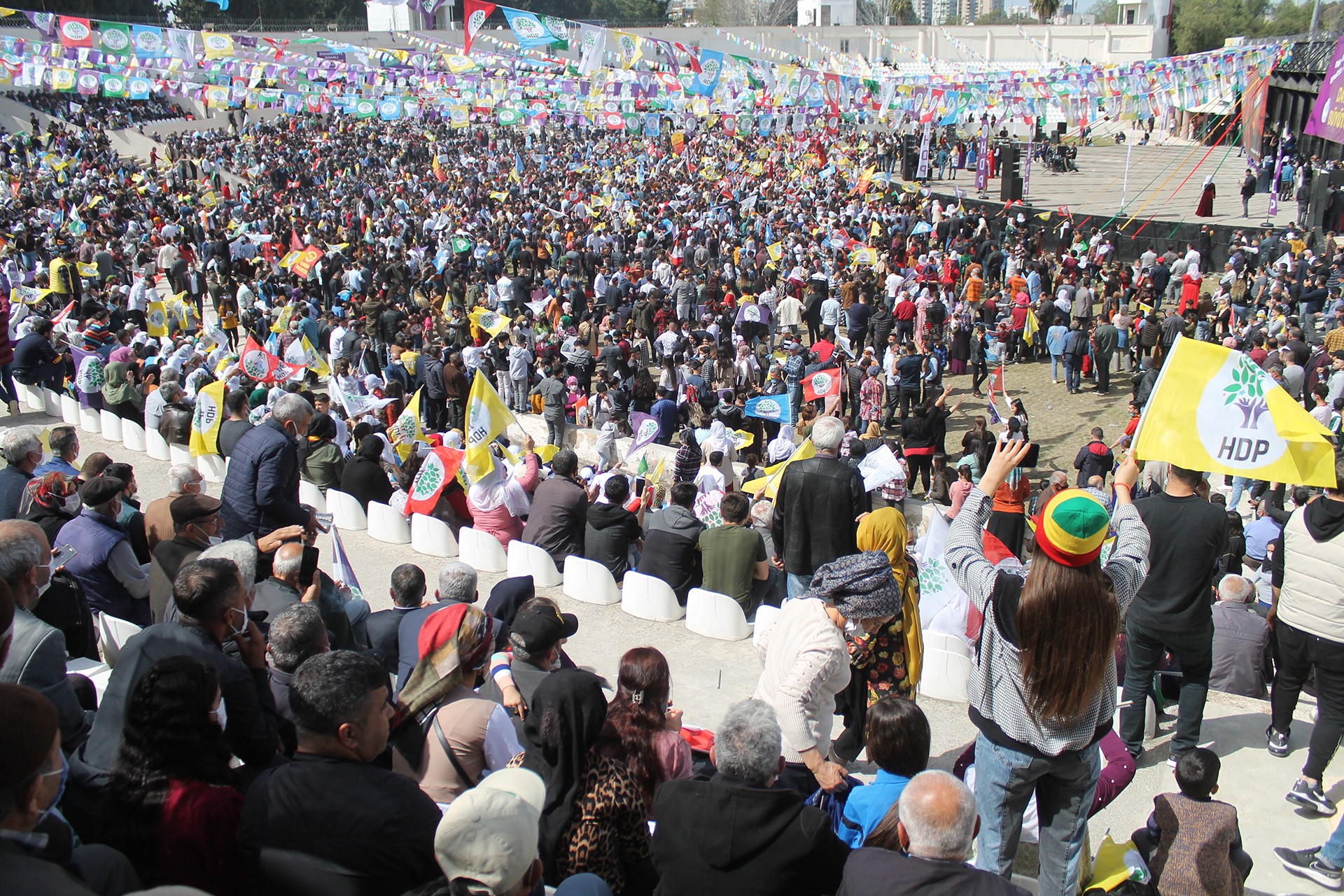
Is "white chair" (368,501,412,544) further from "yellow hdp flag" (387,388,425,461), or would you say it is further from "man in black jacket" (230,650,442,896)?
"man in black jacket" (230,650,442,896)

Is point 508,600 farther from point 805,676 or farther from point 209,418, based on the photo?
point 209,418

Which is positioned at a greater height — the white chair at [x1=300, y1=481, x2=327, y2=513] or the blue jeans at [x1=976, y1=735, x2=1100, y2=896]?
the blue jeans at [x1=976, y1=735, x2=1100, y2=896]

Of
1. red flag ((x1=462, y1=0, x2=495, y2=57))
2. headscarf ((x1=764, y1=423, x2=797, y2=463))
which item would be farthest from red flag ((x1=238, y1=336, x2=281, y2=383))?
red flag ((x1=462, y1=0, x2=495, y2=57))

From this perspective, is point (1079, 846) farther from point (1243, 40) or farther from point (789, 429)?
point (1243, 40)

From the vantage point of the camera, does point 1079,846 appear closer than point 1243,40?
Yes

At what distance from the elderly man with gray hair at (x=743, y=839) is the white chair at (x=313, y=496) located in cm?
630

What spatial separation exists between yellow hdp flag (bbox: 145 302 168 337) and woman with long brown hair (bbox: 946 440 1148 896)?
14.4 metres

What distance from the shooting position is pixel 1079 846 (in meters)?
3.20

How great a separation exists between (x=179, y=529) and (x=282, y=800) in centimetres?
272

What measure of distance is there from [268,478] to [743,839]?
170 inches

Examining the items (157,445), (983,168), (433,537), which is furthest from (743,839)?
(983,168)

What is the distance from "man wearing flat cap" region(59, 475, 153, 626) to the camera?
512cm

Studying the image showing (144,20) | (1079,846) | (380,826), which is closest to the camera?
(380,826)

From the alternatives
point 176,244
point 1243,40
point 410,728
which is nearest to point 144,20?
point 176,244
